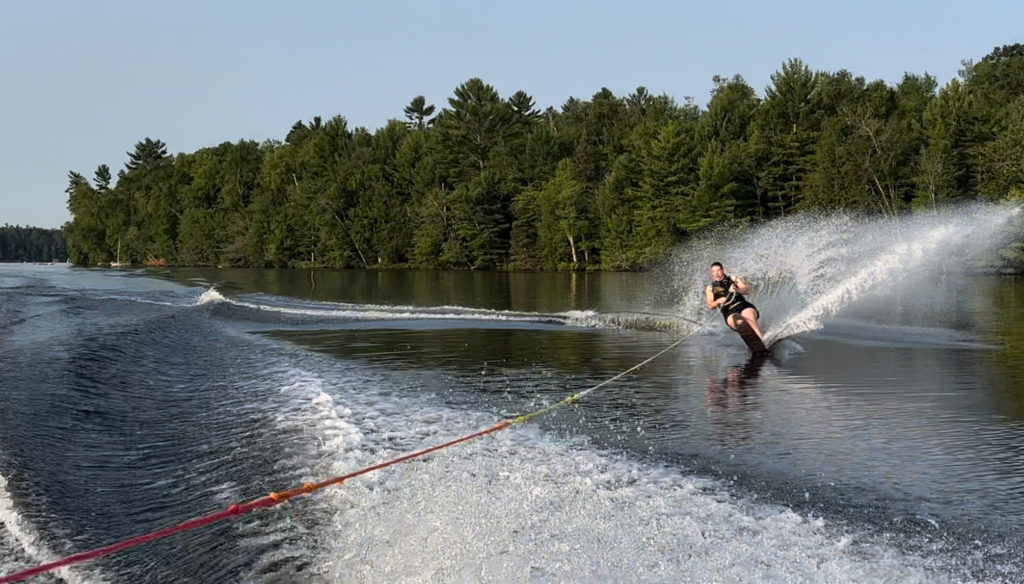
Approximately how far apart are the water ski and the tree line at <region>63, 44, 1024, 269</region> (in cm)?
3765

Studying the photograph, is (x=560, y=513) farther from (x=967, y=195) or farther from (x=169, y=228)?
(x=169, y=228)

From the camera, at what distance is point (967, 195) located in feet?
154

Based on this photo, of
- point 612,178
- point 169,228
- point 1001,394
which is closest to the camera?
point 1001,394

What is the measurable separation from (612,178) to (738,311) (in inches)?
2035

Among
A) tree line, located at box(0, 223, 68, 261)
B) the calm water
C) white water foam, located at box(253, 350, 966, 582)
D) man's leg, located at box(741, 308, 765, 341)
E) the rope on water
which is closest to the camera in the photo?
the rope on water

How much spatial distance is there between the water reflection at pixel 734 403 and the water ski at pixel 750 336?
2.15 ft

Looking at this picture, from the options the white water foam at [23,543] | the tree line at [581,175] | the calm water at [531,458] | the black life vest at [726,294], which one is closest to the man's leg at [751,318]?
the black life vest at [726,294]

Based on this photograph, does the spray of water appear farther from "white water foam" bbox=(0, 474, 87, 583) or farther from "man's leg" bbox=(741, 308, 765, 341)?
"white water foam" bbox=(0, 474, 87, 583)

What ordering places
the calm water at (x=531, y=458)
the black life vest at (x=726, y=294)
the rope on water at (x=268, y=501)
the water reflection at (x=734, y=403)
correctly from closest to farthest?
the rope on water at (x=268, y=501)
the calm water at (x=531, y=458)
the water reflection at (x=734, y=403)
the black life vest at (x=726, y=294)

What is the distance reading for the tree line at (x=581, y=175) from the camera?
48.3m

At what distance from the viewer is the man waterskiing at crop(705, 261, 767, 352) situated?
43.4ft

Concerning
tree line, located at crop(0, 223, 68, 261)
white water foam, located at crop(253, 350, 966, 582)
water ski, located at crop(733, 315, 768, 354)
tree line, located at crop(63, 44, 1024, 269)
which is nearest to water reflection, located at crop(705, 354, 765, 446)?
water ski, located at crop(733, 315, 768, 354)

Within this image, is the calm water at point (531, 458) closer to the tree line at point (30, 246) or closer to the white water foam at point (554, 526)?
the white water foam at point (554, 526)

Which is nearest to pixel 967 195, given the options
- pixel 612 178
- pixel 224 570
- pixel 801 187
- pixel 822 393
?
pixel 801 187
